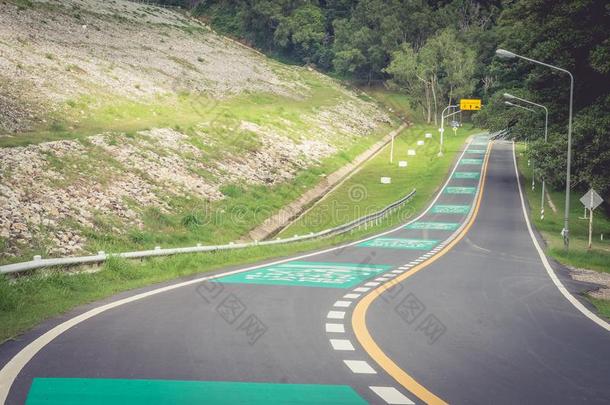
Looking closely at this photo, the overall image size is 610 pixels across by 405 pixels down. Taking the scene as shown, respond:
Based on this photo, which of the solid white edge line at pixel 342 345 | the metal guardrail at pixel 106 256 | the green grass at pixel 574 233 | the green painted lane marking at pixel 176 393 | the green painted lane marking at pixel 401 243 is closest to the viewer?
the green painted lane marking at pixel 176 393

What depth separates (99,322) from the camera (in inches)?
447

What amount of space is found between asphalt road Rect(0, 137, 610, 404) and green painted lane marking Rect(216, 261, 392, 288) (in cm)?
9

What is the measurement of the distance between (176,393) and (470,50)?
433 feet

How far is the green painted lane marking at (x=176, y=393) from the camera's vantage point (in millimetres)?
6996

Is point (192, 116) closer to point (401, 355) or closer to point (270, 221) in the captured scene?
point (270, 221)

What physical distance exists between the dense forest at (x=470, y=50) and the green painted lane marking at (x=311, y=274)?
2457 centimetres

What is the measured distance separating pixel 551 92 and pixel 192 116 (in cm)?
3103

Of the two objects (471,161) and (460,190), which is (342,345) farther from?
(471,161)

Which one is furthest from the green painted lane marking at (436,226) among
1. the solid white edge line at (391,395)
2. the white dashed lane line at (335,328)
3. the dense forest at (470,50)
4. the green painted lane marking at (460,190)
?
the solid white edge line at (391,395)

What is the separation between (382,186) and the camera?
6706cm

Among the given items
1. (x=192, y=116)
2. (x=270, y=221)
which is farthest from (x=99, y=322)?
(x=192, y=116)

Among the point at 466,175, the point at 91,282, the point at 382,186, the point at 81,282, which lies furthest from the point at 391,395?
the point at 466,175

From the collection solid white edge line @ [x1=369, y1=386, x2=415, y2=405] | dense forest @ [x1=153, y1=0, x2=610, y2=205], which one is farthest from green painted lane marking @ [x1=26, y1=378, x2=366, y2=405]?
dense forest @ [x1=153, y1=0, x2=610, y2=205]

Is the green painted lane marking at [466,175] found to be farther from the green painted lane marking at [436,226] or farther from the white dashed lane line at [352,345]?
the white dashed lane line at [352,345]
